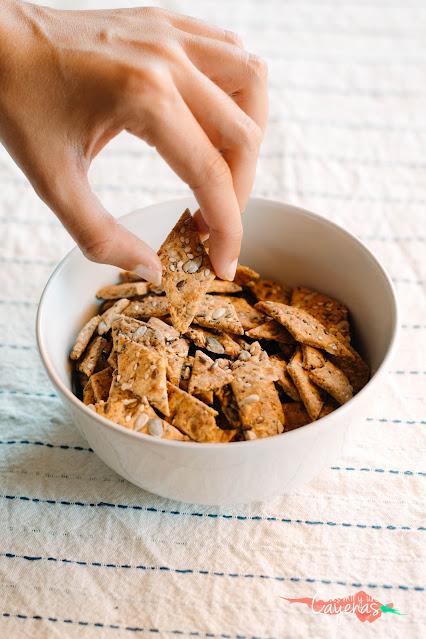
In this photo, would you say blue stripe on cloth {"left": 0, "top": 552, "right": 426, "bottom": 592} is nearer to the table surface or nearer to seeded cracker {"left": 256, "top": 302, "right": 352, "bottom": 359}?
the table surface

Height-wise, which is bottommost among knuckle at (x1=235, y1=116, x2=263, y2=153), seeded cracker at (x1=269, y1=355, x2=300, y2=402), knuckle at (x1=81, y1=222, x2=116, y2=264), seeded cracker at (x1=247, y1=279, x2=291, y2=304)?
seeded cracker at (x1=269, y1=355, x2=300, y2=402)

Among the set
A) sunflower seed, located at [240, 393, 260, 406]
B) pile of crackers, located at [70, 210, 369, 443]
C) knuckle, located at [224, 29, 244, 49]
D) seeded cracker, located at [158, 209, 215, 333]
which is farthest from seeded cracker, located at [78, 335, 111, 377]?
knuckle, located at [224, 29, 244, 49]

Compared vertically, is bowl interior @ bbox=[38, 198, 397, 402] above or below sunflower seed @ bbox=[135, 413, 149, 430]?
above

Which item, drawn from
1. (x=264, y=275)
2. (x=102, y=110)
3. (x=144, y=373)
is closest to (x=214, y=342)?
(x=144, y=373)

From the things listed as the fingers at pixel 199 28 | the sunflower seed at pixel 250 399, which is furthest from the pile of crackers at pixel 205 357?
the fingers at pixel 199 28

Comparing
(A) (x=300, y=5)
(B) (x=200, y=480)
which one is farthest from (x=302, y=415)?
(A) (x=300, y=5)

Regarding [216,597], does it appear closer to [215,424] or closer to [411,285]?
[215,424]
